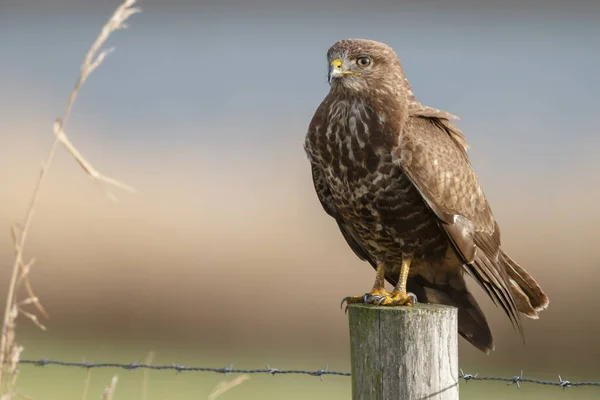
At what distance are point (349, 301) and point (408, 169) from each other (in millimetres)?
647

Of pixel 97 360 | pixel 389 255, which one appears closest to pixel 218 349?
pixel 97 360

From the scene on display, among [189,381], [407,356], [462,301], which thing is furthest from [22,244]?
[189,381]

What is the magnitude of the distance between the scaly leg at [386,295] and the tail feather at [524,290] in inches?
18.3

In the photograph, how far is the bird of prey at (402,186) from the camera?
425 centimetres

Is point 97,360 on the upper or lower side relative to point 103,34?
upper

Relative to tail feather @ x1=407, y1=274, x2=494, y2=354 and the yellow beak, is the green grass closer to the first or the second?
tail feather @ x1=407, y1=274, x2=494, y2=354

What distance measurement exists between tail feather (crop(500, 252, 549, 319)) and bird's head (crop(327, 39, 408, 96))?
989mm

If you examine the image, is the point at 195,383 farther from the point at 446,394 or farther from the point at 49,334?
the point at 446,394

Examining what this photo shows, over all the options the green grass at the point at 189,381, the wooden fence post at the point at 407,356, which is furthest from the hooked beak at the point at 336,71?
the green grass at the point at 189,381

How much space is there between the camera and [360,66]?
4.45m

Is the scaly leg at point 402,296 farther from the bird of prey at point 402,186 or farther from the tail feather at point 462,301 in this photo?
the tail feather at point 462,301

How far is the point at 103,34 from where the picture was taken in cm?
288

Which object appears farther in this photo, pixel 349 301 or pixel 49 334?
pixel 49 334

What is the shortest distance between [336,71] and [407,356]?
64.3 inches
